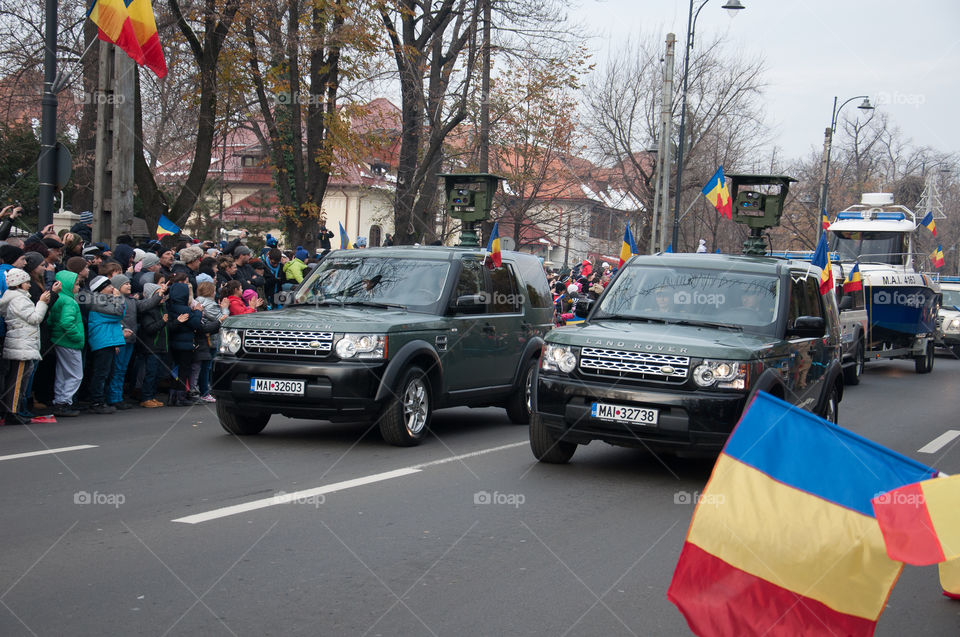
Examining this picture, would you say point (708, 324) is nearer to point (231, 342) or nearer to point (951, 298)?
point (231, 342)

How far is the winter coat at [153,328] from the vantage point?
12680mm

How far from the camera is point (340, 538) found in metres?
6.48

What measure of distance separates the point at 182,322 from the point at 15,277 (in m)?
2.59

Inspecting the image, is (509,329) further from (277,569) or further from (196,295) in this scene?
(277,569)

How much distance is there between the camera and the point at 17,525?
21.6ft

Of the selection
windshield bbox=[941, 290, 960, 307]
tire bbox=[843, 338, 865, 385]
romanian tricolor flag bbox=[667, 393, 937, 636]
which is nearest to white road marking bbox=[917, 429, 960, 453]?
tire bbox=[843, 338, 865, 385]

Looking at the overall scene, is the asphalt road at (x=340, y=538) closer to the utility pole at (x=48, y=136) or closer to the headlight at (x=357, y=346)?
the headlight at (x=357, y=346)

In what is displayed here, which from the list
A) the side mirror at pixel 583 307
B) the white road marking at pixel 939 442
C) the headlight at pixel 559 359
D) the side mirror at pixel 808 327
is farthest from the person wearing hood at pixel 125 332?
the white road marking at pixel 939 442

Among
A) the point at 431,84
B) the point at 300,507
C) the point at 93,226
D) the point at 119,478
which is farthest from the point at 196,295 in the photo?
the point at 431,84

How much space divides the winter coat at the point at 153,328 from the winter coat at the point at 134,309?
51mm

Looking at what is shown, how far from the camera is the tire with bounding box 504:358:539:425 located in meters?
12.4

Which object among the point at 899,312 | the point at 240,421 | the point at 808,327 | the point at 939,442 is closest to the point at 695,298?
the point at 808,327

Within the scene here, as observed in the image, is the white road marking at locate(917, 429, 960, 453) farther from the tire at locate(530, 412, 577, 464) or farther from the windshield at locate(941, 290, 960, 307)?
the windshield at locate(941, 290, 960, 307)

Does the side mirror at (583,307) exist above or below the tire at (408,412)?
above
